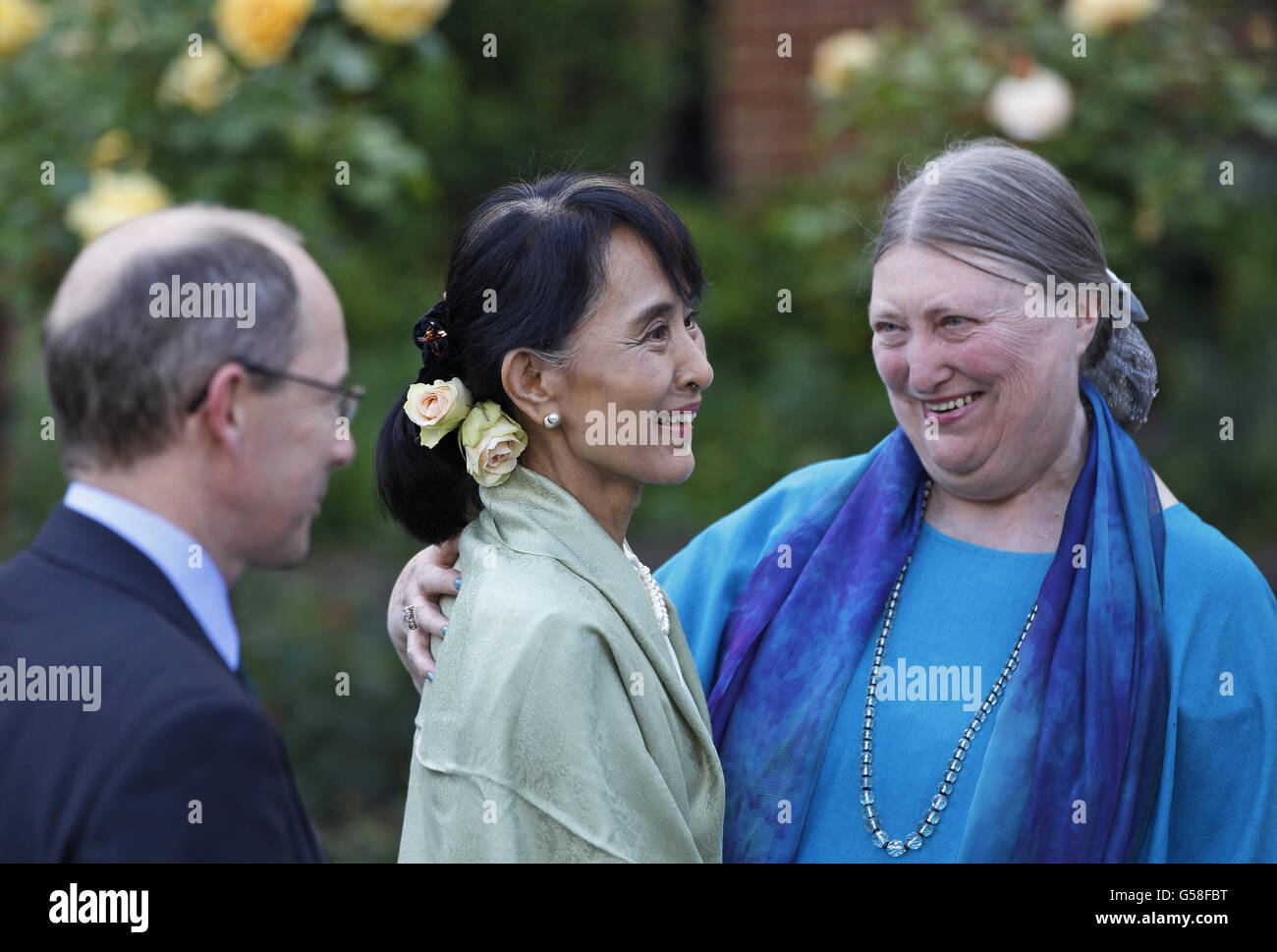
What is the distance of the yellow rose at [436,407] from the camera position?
2.21m

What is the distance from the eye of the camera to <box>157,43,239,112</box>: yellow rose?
432cm

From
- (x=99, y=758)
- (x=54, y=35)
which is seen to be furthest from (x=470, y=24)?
(x=99, y=758)

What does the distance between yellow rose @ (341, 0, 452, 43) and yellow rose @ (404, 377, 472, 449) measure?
2.36 metres

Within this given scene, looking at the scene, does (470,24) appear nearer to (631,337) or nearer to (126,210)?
(126,210)

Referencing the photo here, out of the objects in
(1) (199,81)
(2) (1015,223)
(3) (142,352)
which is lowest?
(3) (142,352)

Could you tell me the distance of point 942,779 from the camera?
2.39 meters

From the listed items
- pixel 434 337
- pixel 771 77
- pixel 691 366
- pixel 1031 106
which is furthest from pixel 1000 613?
pixel 771 77

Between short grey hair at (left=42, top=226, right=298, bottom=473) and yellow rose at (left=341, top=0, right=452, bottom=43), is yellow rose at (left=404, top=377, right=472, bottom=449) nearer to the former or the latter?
short grey hair at (left=42, top=226, right=298, bottom=473)

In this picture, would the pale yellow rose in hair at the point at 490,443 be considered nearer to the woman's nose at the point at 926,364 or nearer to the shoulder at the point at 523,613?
the shoulder at the point at 523,613

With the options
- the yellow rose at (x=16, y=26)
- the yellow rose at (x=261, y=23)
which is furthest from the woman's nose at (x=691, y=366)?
the yellow rose at (x=16, y=26)

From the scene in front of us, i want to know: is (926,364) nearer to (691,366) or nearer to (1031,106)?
(691,366)

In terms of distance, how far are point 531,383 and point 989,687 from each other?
3.10 ft

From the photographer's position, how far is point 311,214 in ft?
15.1

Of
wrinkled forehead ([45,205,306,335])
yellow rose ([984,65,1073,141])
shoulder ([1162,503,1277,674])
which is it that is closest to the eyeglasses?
wrinkled forehead ([45,205,306,335])
